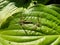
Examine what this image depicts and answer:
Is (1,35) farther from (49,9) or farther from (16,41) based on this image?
(49,9)

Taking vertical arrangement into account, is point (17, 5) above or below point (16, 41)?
above

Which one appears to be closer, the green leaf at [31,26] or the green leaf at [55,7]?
the green leaf at [31,26]

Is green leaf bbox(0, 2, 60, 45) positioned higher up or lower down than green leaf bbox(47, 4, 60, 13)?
lower down

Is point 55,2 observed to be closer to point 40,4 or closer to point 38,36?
point 40,4

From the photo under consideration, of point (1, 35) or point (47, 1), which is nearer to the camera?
point (1, 35)

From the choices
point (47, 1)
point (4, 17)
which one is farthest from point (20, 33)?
point (47, 1)

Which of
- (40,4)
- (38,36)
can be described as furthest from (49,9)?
(38,36)

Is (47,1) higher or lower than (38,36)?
higher

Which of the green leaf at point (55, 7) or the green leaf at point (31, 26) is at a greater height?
the green leaf at point (55, 7)

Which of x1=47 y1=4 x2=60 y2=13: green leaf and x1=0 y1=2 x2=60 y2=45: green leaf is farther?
x1=47 y1=4 x2=60 y2=13: green leaf
